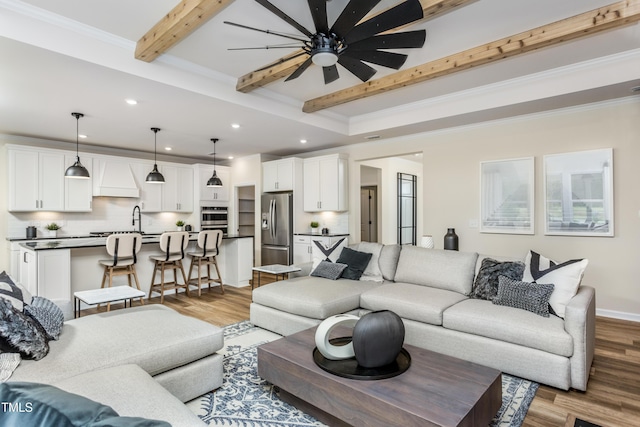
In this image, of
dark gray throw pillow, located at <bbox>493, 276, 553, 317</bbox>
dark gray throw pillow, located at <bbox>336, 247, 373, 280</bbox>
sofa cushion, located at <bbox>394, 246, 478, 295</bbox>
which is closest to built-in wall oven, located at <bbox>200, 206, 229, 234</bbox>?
dark gray throw pillow, located at <bbox>336, 247, 373, 280</bbox>

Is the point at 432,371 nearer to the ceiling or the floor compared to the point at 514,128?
nearer to the floor

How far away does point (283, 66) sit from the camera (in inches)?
139

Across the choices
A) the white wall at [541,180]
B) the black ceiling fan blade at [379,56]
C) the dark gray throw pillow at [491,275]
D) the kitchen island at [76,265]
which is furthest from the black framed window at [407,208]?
the black ceiling fan blade at [379,56]

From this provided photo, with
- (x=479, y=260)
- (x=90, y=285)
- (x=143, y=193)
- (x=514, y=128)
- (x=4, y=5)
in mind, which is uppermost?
(x=4, y=5)

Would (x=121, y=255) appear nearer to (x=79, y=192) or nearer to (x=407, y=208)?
(x=79, y=192)

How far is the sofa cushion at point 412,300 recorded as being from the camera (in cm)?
311

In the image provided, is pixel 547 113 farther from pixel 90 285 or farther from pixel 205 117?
pixel 90 285

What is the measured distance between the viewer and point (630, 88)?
371cm

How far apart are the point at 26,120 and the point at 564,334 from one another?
684 centimetres

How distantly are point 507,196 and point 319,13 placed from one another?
394cm

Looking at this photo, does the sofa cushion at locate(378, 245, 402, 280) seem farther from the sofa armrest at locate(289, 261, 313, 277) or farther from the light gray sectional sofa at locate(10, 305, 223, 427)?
the light gray sectional sofa at locate(10, 305, 223, 427)

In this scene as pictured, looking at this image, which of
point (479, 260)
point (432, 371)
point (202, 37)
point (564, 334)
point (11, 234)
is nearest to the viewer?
point (432, 371)

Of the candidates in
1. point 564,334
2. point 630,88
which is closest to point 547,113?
point 630,88

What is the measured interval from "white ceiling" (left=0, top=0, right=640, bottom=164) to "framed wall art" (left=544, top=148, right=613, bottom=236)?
2.36ft
